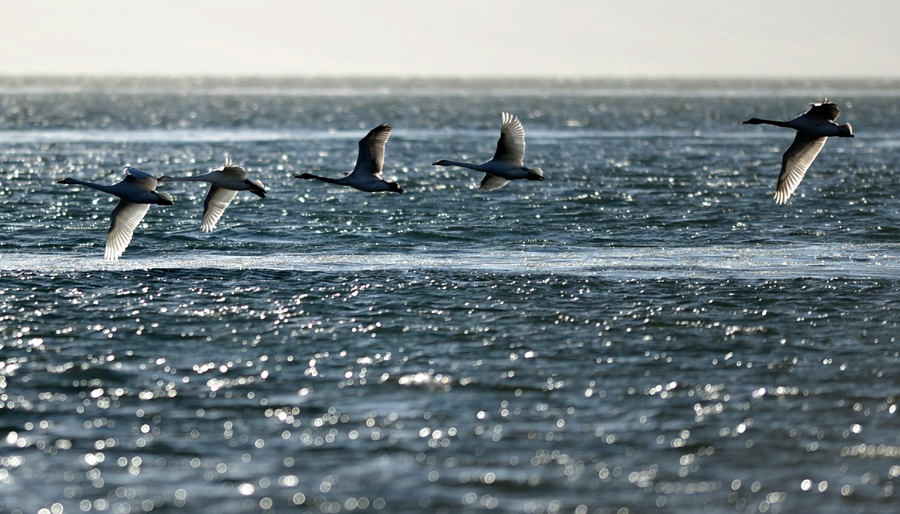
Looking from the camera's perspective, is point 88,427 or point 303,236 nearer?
point 88,427

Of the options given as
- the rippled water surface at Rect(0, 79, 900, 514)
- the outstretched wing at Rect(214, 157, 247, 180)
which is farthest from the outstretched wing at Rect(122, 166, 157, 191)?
the rippled water surface at Rect(0, 79, 900, 514)

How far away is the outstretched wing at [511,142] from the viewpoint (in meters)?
23.6

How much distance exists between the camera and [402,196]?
39.0 meters

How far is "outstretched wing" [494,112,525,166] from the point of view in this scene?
23641 mm

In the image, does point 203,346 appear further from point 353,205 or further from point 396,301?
point 353,205

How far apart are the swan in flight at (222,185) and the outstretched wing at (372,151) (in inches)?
74.0

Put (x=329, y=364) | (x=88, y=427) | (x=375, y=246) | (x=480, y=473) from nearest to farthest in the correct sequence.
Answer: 1. (x=480, y=473)
2. (x=88, y=427)
3. (x=329, y=364)
4. (x=375, y=246)

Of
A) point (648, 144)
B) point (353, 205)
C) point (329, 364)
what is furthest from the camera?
point (648, 144)

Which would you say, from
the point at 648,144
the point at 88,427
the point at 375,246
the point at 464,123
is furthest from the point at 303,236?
the point at 464,123

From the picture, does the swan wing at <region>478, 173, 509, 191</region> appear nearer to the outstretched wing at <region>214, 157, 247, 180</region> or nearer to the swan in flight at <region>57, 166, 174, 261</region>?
the outstretched wing at <region>214, 157, 247, 180</region>

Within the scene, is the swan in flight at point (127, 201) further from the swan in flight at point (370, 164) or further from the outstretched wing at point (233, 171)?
the swan in flight at point (370, 164)

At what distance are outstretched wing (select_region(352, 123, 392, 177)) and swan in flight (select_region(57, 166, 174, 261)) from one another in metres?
3.57

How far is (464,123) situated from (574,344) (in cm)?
7424

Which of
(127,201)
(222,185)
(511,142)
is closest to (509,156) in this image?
(511,142)
